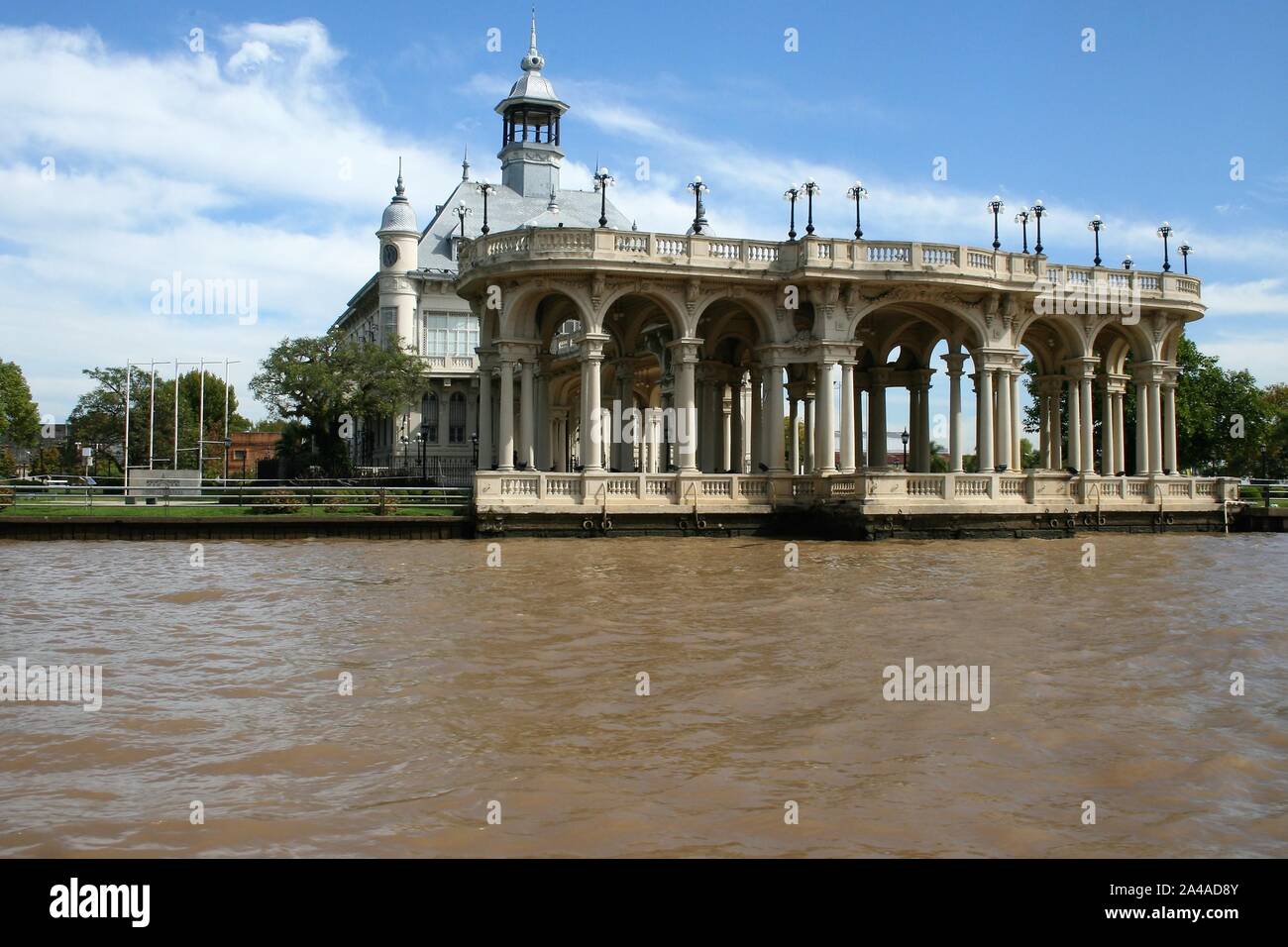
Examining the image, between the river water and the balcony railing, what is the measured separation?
17857 mm

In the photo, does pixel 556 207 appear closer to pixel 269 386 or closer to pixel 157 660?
pixel 269 386

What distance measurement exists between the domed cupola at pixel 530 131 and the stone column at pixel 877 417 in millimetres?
27874

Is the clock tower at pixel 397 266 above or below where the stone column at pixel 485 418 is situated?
above

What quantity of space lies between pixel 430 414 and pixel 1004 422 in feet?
102

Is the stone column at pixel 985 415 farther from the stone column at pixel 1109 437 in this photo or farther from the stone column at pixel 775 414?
the stone column at pixel 1109 437

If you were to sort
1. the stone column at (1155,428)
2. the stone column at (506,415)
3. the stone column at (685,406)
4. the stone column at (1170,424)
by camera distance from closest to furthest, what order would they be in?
the stone column at (685,406), the stone column at (506,415), the stone column at (1155,428), the stone column at (1170,424)

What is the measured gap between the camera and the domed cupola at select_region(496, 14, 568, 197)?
6400cm

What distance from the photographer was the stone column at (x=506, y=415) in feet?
113

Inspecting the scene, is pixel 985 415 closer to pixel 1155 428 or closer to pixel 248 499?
pixel 1155 428

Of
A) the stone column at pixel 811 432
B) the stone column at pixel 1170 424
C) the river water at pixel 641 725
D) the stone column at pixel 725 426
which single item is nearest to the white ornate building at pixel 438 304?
the stone column at pixel 725 426

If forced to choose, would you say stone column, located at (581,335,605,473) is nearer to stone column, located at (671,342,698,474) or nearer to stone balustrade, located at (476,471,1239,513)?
stone balustrade, located at (476,471,1239,513)

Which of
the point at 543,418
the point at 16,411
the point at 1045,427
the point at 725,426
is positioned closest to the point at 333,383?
the point at 543,418

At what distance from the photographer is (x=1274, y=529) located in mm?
37312
